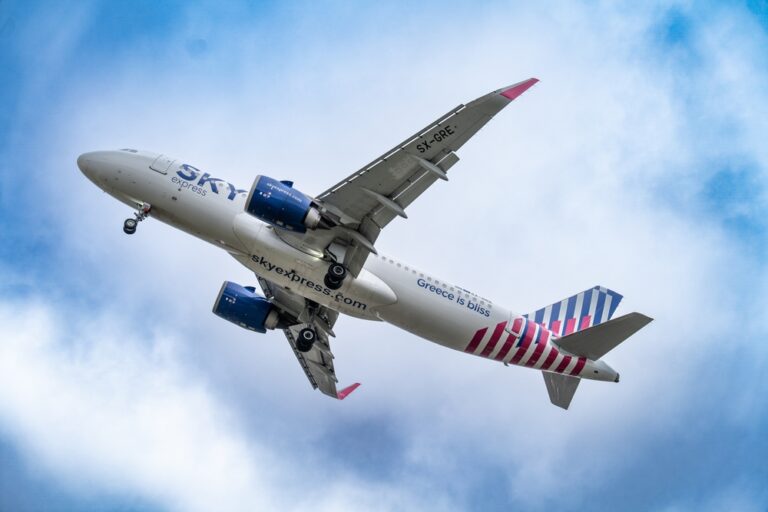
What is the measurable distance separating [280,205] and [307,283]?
225 inches

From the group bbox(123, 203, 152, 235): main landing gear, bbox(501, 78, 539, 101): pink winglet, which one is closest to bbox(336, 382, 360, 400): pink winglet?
bbox(123, 203, 152, 235): main landing gear

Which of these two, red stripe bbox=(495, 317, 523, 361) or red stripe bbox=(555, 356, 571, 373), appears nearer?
red stripe bbox=(495, 317, 523, 361)

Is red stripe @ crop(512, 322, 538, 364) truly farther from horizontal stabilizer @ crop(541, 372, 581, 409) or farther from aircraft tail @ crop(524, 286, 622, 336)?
horizontal stabilizer @ crop(541, 372, 581, 409)

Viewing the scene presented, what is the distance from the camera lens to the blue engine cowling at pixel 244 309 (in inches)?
1981

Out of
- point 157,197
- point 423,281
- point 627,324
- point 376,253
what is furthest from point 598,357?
point 157,197

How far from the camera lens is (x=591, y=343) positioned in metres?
44.4

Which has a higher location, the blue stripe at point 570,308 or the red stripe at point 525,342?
the blue stripe at point 570,308

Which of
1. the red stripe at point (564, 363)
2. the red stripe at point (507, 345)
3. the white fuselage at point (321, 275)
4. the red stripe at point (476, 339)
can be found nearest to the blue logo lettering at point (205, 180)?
the white fuselage at point (321, 275)

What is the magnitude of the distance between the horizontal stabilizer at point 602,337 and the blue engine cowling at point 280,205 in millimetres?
15320

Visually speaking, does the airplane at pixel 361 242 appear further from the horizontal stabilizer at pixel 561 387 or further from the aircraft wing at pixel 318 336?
the aircraft wing at pixel 318 336

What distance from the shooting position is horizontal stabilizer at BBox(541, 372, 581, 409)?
4694 cm

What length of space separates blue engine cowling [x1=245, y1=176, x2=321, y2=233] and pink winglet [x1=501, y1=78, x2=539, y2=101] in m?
11.0

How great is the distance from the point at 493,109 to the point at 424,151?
3.83m

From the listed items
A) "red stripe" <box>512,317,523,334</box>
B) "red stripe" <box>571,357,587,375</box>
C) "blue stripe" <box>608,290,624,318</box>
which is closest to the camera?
"red stripe" <box>512,317,523,334</box>
